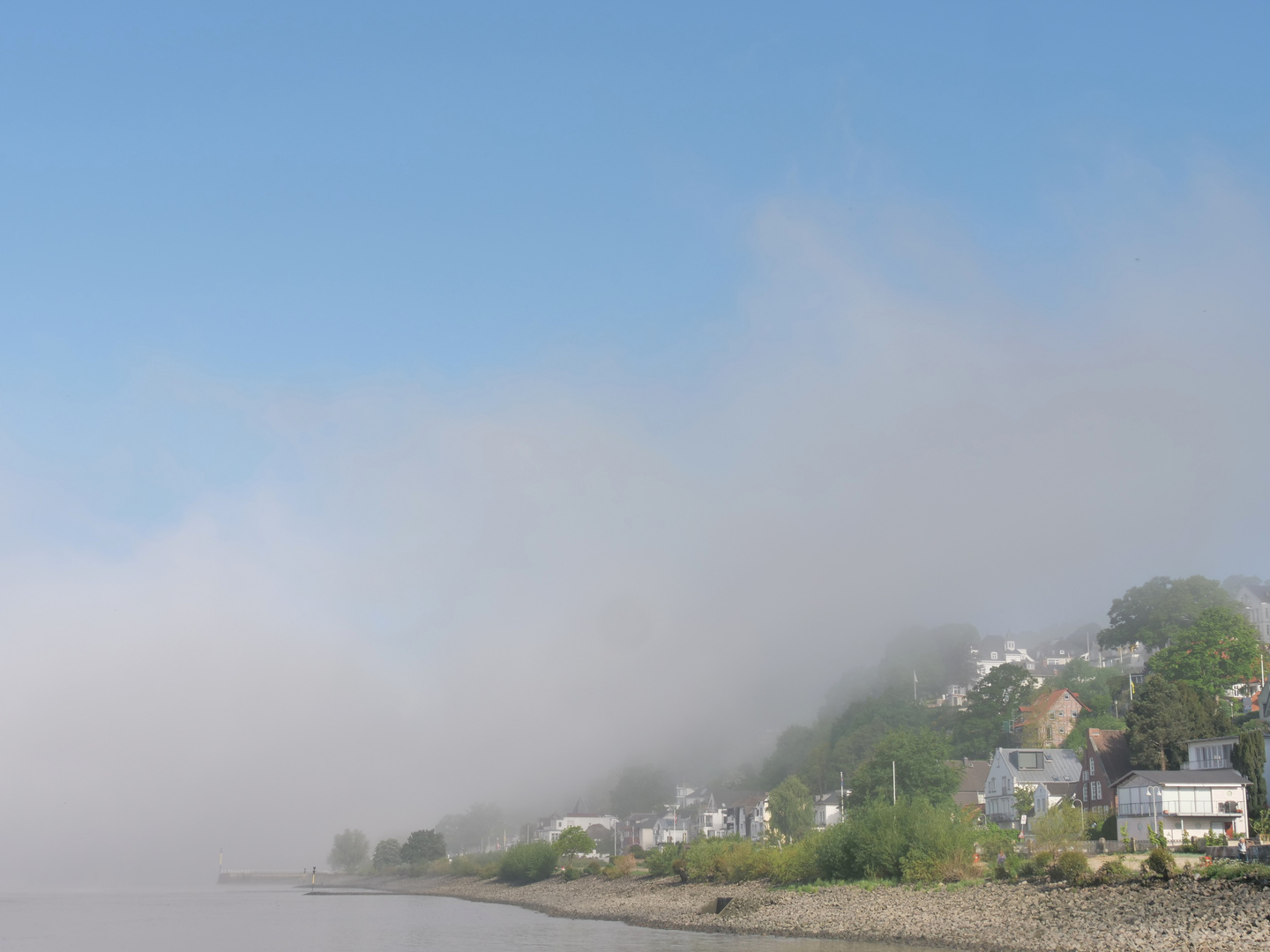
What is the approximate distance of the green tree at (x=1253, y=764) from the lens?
217ft

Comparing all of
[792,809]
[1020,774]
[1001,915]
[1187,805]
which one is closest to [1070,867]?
[1001,915]

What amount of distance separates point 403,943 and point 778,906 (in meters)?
23.5

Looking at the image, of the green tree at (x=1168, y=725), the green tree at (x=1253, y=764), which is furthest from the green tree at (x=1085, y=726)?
the green tree at (x=1253, y=764)

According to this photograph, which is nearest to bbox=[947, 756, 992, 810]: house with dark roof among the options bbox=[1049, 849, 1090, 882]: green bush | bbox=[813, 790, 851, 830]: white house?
bbox=[813, 790, 851, 830]: white house

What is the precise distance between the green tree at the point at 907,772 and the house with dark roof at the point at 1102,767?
1530 cm

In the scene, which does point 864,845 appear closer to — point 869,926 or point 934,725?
point 869,926

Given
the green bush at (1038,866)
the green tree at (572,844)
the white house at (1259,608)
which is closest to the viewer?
the green bush at (1038,866)

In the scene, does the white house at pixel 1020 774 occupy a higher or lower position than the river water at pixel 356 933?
higher

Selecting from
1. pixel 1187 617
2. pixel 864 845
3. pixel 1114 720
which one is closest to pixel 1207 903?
pixel 864 845

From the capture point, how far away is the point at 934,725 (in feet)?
550

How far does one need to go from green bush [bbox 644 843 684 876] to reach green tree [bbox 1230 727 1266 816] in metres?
46.4

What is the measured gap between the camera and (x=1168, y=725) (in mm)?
83375

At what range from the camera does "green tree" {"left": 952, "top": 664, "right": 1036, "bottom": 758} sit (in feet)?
473

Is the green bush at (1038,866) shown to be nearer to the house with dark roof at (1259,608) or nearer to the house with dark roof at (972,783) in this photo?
the house with dark roof at (972,783)
